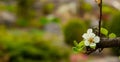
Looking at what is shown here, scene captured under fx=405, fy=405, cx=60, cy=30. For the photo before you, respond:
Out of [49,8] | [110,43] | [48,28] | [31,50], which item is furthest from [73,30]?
[110,43]

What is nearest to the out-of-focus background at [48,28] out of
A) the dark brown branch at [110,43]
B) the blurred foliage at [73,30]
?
the blurred foliage at [73,30]

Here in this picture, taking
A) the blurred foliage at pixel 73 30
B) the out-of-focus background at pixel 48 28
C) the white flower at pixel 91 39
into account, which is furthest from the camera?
the blurred foliage at pixel 73 30

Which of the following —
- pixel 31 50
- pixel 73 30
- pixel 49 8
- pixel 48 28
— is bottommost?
pixel 31 50

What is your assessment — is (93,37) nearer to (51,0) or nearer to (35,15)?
(35,15)

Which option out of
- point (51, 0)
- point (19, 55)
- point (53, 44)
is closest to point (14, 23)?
point (51, 0)

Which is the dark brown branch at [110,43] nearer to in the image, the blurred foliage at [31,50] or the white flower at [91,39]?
the white flower at [91,39]

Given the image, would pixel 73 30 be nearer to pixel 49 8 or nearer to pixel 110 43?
pixel 49 8

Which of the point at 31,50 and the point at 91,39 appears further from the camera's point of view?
the point at 31,50
